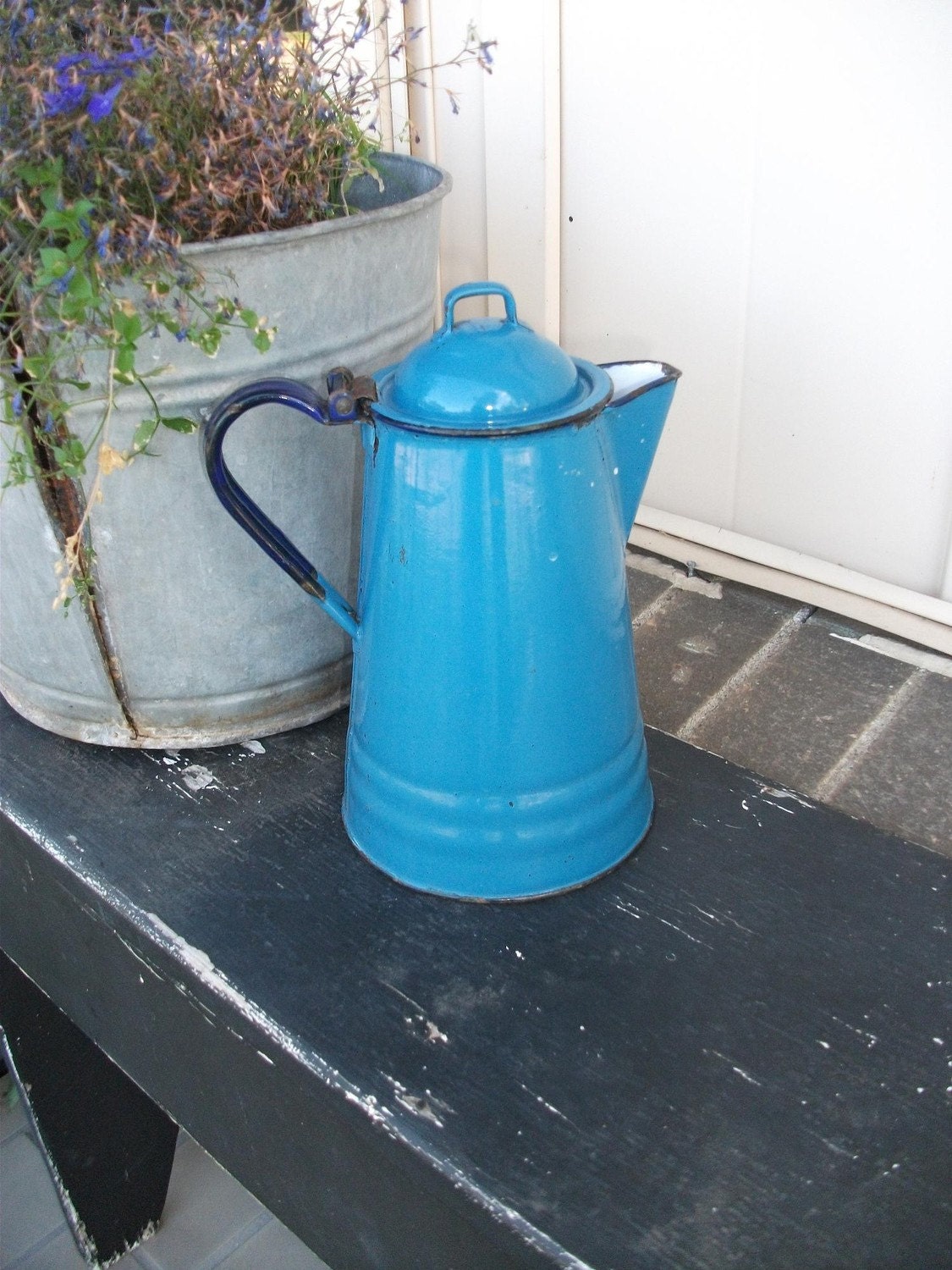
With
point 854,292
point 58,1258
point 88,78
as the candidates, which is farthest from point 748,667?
point 58,1258

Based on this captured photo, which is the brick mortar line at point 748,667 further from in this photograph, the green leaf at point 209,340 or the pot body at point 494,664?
the green leaf at point 209,340

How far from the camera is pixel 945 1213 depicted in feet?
1.62

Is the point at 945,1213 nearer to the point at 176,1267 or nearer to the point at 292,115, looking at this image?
the point at 292,115

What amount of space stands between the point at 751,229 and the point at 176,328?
0.78 meters

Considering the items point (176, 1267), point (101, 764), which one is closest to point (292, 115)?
point (101, 764)

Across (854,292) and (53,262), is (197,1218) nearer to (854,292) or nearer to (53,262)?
(53,262)

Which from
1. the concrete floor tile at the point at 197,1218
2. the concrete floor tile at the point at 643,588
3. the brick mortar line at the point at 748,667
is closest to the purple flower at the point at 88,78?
the brick mortar line at the point at 748,667

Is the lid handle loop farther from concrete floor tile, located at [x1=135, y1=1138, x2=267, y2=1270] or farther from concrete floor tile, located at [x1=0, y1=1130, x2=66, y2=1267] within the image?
concrete floor tile, located at [x1=0, y1=1130, x2=66, y2=1267]

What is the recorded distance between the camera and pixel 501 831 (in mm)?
635

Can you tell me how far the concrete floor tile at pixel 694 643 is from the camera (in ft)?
3.69

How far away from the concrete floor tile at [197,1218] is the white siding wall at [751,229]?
0.92m

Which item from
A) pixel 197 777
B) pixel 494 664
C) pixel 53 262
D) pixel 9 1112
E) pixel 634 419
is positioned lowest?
pixel 9 1112

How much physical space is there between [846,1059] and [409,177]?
61cm

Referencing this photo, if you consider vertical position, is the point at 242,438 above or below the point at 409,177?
below
